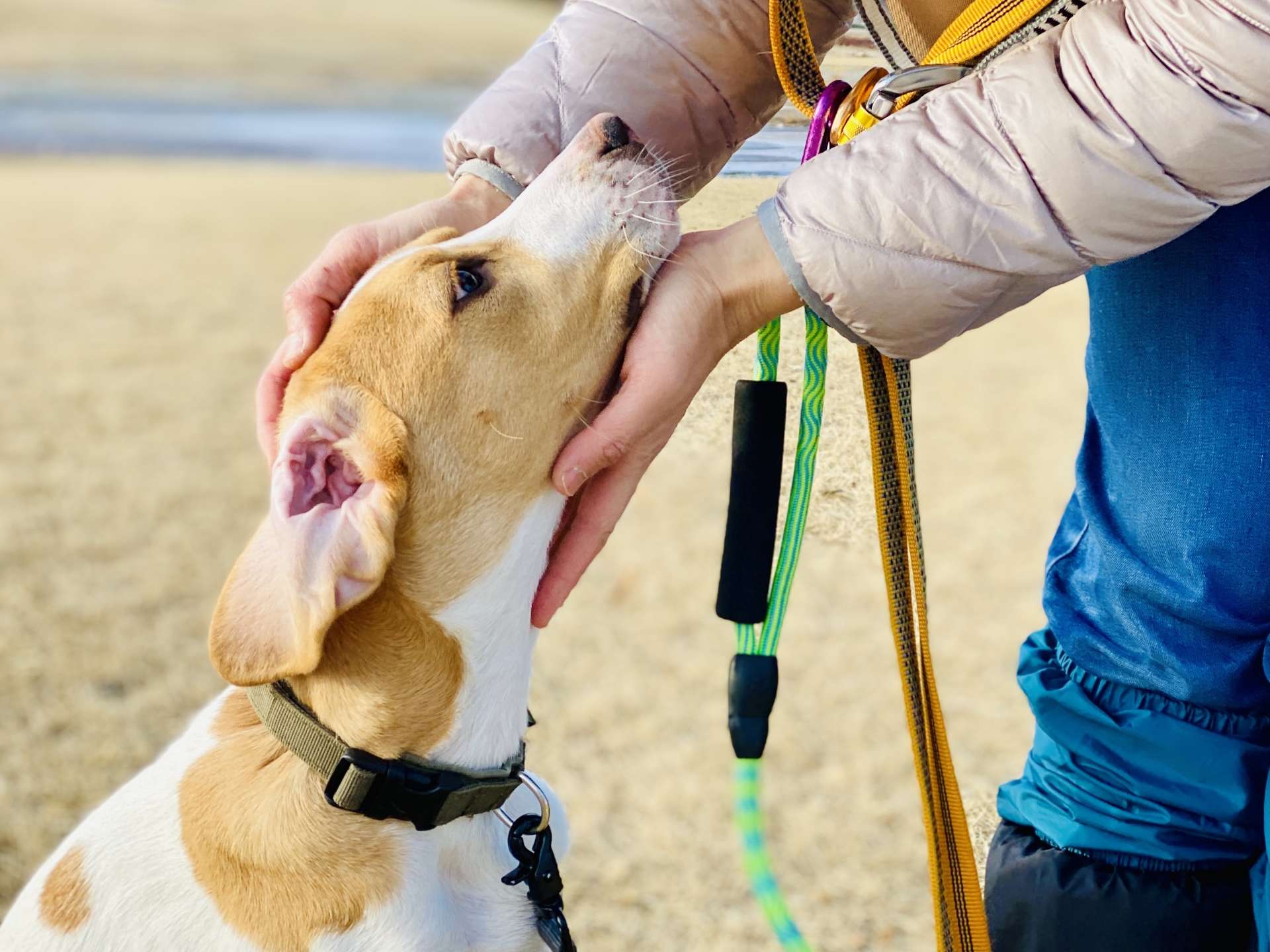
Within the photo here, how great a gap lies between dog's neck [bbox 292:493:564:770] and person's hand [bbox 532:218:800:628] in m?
0.15

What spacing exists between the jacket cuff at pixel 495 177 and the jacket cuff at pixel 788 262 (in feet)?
2.04

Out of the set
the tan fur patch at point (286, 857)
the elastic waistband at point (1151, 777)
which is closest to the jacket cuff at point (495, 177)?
the tan fur patch at point (286, 857)

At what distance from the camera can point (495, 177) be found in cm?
206

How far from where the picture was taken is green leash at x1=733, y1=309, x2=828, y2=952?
1.77 meters

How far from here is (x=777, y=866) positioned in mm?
3209

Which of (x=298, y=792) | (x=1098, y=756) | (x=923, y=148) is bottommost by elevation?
(x=298, y=792)

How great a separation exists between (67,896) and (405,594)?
2.13 ft

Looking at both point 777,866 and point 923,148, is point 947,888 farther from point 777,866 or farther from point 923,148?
point 777,866

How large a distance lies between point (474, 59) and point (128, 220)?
2029cm

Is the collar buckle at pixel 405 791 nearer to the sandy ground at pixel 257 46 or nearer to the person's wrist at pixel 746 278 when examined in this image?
the person's wrist at pixel 746 278

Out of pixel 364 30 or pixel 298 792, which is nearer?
pixel 298 792

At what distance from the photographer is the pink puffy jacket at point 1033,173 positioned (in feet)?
4.35

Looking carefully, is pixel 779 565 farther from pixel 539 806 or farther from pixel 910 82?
pixel 910 82

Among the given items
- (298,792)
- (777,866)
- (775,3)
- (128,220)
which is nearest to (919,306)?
(775,3)
